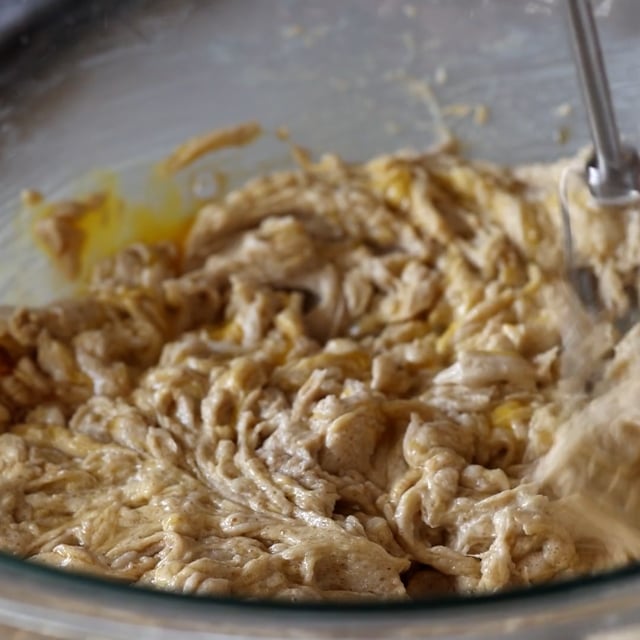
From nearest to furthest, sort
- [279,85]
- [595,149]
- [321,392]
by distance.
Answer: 1. [321,392]
2. [595,149]
3. [279,85]

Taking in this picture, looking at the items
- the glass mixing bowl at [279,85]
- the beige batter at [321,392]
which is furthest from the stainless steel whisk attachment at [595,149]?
the glass mixing bowl at [279,85]

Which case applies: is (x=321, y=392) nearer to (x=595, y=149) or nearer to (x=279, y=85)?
(x=595, y=149)

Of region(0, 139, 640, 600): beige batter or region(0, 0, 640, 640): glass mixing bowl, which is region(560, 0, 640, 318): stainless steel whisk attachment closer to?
region(0, 139, 640, 600): beige batter

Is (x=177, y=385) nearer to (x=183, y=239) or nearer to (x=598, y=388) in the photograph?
(x=183, y=239)

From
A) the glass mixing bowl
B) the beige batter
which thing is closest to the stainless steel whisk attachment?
the beige batter

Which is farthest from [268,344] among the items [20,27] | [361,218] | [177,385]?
[20,27]

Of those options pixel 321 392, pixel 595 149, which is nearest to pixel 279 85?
pixel 595 149
